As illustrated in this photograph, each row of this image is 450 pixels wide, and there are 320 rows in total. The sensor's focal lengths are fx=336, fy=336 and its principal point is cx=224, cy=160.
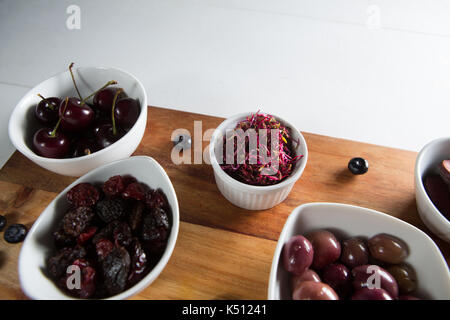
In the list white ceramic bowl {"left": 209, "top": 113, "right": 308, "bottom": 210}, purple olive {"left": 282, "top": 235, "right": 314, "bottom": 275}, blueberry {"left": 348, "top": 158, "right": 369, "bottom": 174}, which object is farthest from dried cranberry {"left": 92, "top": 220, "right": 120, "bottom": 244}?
blueberry {"left": 348, "top": 158, "right": 369, "bottom": 174}

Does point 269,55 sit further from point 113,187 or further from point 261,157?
point 113,187

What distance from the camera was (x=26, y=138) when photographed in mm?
804

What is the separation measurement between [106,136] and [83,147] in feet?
0.20

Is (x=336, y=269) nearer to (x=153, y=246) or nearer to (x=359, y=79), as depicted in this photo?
(x=153, y=246)

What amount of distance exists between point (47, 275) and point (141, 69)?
82cm

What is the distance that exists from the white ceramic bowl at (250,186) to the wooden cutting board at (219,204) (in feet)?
0.12

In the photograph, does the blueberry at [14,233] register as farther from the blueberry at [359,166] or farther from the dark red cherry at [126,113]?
the blueberry at [359,166]

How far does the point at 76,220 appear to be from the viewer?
674 mm

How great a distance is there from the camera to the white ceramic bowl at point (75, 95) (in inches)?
29.1

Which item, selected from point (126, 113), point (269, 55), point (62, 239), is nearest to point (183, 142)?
point (126, 113)

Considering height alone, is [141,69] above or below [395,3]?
below

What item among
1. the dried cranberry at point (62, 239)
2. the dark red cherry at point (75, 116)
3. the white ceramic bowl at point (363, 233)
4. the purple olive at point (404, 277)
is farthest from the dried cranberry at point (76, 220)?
the purple olive at point (404, 277)

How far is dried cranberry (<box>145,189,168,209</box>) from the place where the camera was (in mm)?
693

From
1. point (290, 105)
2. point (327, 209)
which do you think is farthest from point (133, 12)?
point (327, 209)
